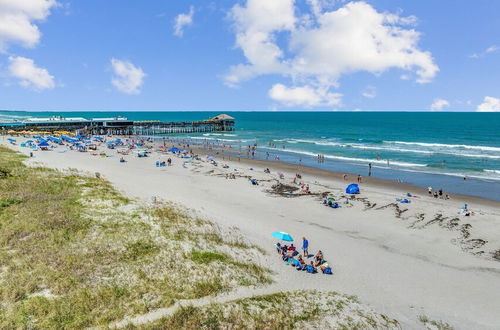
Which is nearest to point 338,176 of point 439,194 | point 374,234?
point 439,194

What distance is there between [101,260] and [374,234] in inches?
603

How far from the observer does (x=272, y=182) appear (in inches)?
1331

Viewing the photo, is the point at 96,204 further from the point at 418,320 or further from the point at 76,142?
the point at 76,142

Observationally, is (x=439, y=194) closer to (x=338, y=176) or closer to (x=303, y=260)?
(x=338, y=176)

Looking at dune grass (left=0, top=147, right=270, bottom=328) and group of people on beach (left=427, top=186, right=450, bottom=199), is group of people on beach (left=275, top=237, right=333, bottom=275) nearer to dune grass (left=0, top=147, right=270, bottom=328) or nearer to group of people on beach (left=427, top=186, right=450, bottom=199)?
dune grass (left=0, top=147, right=270, bottom=328)

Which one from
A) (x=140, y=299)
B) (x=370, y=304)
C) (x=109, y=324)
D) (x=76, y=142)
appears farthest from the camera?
(x=76, y=142)

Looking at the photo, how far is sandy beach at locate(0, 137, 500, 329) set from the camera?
12.7m

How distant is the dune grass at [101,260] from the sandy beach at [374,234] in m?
1.36

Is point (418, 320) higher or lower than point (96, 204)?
lower

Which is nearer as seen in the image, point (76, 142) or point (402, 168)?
point (402, 168)

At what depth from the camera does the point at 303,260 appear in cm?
1530

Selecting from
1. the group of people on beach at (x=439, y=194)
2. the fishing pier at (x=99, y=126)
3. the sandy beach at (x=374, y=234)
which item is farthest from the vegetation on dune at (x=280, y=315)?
the fishing pier at (x=99, y=126)

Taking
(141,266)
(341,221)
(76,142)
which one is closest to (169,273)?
(141,266)

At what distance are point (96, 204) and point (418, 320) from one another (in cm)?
1806
